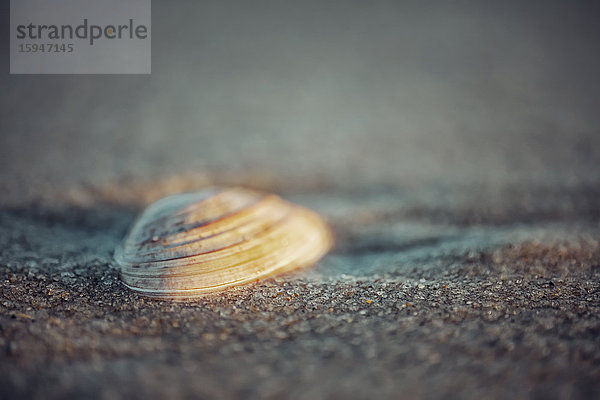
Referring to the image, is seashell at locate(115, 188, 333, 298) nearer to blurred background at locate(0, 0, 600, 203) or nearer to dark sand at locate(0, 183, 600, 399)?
dark sand at locate(0, 183, 600, 399)

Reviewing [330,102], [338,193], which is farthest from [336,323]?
[330,102]

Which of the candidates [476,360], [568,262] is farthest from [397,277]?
[568,262]

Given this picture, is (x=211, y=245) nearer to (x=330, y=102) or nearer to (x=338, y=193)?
(x=338, y=193)

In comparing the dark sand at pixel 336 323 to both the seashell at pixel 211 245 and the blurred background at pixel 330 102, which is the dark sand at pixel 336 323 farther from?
the blurred background at pixel 330 102

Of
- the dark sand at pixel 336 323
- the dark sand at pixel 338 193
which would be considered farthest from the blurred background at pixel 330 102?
the dark sand at pixel 336 323

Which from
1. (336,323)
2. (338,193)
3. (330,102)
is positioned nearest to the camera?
(336,323)

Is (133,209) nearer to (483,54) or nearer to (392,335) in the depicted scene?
(392,335)
